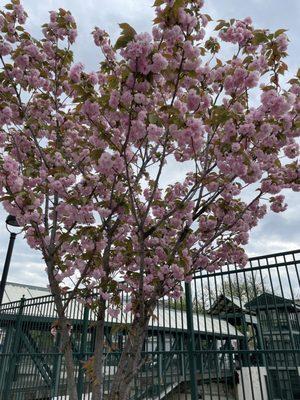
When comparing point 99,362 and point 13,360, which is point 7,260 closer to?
point 13,360

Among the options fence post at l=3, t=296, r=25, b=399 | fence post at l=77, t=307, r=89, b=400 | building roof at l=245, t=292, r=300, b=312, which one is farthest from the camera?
fence post at l=3, t=296, r=25, b=399

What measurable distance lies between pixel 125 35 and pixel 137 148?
1.39 meters

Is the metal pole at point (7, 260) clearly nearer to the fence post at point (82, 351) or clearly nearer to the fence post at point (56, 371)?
the fence post at point (56, 371)

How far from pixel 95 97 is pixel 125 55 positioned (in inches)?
23.8

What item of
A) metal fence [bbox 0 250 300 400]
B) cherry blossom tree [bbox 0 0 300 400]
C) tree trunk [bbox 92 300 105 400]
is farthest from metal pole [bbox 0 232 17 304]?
tree trunk [bbox 92 300 105 400]

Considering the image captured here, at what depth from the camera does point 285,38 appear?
3.66 m

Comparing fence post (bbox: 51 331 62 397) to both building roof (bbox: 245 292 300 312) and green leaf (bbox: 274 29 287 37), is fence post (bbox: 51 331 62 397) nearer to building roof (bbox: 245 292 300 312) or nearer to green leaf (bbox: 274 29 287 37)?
building roof (bbox: 245 292 300 312)

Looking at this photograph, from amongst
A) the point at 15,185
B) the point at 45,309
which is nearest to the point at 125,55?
the point at 15,185

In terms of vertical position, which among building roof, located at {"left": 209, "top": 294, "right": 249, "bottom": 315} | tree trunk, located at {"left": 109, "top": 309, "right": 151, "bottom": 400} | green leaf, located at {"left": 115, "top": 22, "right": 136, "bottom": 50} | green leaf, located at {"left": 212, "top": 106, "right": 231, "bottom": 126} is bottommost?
tree trunk, located at {"left": 109, "top": 309, "right": 151, "bottom": 400}

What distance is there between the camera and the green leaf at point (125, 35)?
2.95 metres

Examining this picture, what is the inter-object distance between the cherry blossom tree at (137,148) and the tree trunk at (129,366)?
1cm

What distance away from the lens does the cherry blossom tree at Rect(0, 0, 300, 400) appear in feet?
10.9

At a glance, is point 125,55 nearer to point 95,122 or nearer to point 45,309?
A: point 95,122

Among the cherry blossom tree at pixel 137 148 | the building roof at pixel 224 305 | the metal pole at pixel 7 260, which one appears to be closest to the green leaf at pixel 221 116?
the cherry blossom tree at pixel 137 148
